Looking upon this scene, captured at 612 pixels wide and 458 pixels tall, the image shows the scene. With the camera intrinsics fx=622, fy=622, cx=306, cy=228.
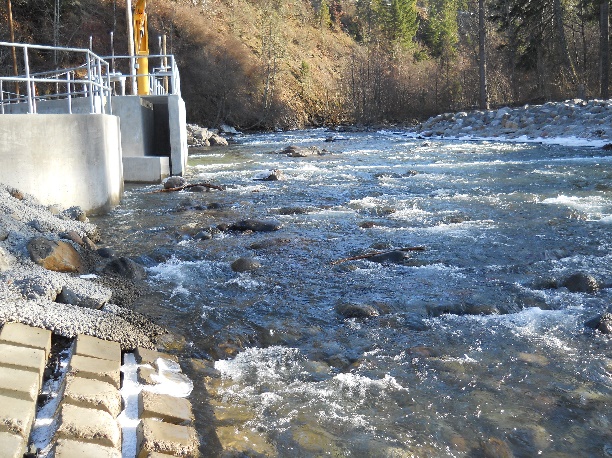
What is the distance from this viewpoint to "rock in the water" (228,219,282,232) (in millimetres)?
10039

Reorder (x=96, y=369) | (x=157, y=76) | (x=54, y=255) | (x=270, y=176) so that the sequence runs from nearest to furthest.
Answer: (x=96, y=369), (x=54, y=255), (x=270, y=176), (x=157, y=76)

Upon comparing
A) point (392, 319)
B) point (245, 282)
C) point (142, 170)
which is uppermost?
point (142, 170)

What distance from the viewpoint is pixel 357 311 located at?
6.12m

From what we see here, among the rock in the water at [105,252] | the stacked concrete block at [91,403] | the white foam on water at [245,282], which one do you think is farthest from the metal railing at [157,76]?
the stacked concrete block at [91,403]

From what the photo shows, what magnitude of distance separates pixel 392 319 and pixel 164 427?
9.26 feet

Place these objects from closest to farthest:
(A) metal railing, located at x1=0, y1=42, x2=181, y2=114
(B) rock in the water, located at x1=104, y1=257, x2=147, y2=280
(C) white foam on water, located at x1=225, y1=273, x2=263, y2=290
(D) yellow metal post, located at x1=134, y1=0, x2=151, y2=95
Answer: (C) white foam on water, located at x1=225, y1=273, x2=263, y2=290
(B) rock in the water, located at x1=104, y1=257, x2=147, y2=280
(A) metal railing, located at x1=0, y1=42, x2=181, y2=114
(D) yellow metal post, located at x1=134, y1=0, x2=151, y2=95

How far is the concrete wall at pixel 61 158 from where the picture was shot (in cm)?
900

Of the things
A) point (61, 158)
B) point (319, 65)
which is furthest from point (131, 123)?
point (319, 65)

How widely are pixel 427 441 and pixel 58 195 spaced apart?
7.80 meters

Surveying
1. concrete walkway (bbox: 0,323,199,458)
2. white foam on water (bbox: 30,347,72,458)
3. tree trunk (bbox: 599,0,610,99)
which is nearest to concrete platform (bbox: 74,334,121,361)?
concrete walkway (bbox: 0,323,199,458)

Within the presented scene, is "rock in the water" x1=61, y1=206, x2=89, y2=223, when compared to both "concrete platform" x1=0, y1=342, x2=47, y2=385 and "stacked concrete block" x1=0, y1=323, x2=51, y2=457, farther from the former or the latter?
"concrete platform" x1=0, y1=342, x2=47, y2=385

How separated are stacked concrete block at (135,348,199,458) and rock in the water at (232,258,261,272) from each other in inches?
127

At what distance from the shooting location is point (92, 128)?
10.5 metres

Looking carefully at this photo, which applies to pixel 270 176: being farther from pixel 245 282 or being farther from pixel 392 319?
pixel 392 319
